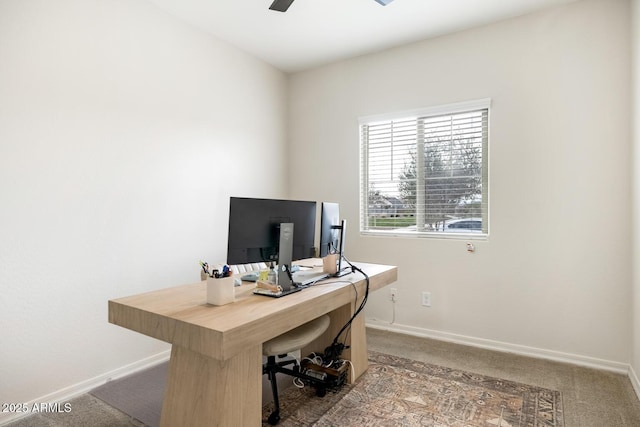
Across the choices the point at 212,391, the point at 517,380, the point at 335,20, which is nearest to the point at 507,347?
the point at 517,380

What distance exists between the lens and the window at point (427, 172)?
10.4 feet

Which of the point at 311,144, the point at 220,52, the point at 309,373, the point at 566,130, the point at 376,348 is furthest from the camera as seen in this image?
the point at 311,144

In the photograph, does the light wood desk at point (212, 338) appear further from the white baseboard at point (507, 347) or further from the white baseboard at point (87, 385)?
the white baseboard at point (507, 347)

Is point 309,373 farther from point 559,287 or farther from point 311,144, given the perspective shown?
point 311,144

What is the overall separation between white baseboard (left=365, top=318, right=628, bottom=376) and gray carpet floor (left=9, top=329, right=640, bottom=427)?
0.22ft

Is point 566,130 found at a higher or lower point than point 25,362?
higher

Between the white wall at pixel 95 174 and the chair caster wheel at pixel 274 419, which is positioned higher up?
the white wall at pixel 95 174

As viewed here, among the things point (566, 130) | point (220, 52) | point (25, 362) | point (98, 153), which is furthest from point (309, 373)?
point (220, 52)

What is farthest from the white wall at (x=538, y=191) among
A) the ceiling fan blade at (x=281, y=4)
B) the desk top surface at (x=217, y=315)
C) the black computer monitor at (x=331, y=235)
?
the desk top surface at (x=217, y=315)

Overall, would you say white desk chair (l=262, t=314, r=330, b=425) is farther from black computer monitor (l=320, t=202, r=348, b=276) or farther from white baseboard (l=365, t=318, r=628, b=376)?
white baseboard (l=365, t=318, r=628, b=376)

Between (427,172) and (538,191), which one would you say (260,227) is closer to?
(427,172)

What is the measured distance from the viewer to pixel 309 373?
2.35 meters

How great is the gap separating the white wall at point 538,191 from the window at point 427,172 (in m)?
0.11

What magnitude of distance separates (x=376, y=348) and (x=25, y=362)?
8.00 feet
